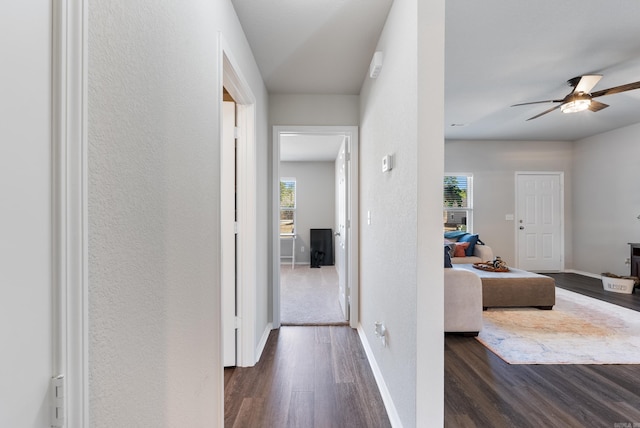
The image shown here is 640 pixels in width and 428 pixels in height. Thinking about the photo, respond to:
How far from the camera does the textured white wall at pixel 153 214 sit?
2.32ft

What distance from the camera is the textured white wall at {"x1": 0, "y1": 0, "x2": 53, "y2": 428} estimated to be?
1.61 feet

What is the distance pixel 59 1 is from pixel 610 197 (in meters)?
7.21

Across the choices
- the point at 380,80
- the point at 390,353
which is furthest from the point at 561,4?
the point at 390,353

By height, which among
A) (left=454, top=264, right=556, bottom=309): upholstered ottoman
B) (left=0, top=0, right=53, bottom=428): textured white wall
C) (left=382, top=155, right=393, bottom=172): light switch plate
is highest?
(left=382, top=155, right=393, bottom=172): light switch plate

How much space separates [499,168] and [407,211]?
546 centimetres

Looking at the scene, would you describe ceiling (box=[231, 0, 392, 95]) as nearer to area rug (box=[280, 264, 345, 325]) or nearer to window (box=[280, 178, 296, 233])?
area rug (box=[280, 264, 345, 325])

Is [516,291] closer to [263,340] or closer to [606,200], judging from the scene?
[263,340]

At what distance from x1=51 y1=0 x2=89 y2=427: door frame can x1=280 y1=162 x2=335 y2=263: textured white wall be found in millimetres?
6414

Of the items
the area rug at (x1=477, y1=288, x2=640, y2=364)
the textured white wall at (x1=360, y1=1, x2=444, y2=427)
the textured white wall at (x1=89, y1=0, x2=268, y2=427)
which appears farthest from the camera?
the area rug at (x1=477, y1=288, x2=640, y2=364)

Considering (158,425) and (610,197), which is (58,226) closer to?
(158,425)

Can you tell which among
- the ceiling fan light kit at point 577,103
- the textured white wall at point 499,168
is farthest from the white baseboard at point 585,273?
the ceiling fan light kit at point 577,103

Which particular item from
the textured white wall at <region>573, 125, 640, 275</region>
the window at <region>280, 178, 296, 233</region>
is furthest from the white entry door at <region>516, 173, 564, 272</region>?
the window at <region>280, 178, 296, 233</region>

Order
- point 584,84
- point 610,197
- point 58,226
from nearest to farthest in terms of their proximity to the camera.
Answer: point 58,226 → point 584,84 → point 610,197

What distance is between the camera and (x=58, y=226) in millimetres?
583
